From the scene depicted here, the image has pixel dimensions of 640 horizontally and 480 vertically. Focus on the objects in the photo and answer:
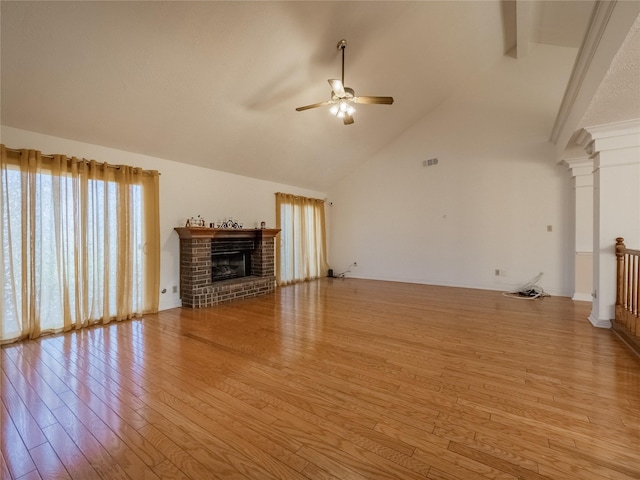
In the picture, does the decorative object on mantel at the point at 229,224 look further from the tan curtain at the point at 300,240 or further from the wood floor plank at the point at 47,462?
the wood floor plank at the point at 47,462

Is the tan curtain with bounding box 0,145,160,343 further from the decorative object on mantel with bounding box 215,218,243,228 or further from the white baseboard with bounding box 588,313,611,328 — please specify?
the white baseboard with bounding box 588,313,611,328

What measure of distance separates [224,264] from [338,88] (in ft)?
12.2

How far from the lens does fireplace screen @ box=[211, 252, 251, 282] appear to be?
16.8 feet

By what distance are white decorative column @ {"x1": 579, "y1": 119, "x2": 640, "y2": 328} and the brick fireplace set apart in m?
4.94

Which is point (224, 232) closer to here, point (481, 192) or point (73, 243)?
point (73, 243)

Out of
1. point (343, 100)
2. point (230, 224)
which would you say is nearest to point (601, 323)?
point (343, 100)

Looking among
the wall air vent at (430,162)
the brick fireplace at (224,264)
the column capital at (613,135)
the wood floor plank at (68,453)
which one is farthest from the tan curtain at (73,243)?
the column capital at (613,135)

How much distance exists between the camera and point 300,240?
6.88m

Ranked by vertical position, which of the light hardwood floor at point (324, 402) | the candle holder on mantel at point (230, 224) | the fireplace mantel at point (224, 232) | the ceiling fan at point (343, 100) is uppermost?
the ceiling fan at point (343, 100)

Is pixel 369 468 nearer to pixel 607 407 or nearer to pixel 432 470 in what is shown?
pixel 432 470

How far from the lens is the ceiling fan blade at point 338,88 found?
2.96m

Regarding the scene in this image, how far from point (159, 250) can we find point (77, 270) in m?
1.00

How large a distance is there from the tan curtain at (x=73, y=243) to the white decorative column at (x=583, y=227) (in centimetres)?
680

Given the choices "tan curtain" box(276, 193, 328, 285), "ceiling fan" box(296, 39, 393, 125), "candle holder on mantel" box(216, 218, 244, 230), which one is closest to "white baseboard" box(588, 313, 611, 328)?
"ceiling fan" box(296, 39, 393, 125)
